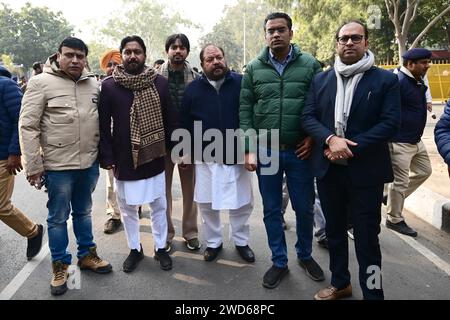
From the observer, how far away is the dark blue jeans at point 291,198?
3152 mm

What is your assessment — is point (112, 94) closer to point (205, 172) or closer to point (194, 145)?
point (194, 145)

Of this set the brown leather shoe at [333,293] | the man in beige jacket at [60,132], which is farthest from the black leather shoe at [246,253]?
the man in beige jacket at [60,132]

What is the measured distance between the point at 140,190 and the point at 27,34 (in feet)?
140

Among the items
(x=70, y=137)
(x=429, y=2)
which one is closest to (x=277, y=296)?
(x=70, y=137)

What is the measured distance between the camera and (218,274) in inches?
132

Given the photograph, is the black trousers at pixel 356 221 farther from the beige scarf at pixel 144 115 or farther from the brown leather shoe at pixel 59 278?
the brown leather shoe at pixel 59 278

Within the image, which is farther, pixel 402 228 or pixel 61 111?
pixel 402 228

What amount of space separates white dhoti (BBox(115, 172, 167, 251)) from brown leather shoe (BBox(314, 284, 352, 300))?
147cm

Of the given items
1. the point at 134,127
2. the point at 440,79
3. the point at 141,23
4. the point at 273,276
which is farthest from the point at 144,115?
the point at 141,23

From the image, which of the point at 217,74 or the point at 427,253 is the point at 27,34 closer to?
the point at 217,74

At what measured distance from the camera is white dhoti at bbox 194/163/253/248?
348cm

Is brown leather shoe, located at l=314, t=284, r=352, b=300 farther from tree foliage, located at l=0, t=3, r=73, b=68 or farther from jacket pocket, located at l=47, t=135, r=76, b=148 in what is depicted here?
tree foliage, located at l=0, t=3, r=73, b=68

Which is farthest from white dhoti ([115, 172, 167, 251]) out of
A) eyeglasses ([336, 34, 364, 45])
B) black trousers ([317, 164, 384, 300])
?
eyeglasses ([336, 34, 364, 45])

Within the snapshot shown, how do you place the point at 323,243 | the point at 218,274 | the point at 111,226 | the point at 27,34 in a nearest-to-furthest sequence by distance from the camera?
1. the point at 218,274
2. the point at 323,243
3. the point at 111,226
4. the point at 27,34
